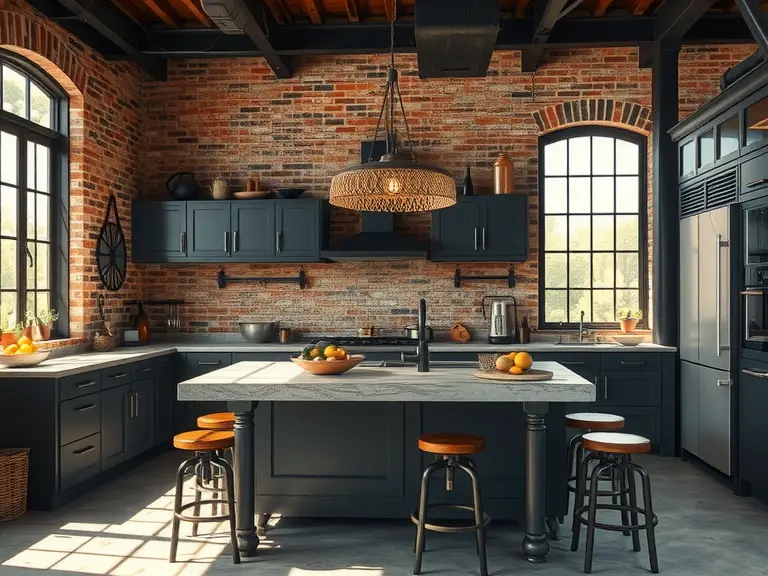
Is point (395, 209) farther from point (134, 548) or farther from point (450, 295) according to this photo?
point (450, 295)

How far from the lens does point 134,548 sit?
159 inches

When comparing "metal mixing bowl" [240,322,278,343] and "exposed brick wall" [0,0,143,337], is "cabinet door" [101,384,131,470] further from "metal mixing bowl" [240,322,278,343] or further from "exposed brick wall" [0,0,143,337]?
"metal mixing bowl" [240,322,278,343]

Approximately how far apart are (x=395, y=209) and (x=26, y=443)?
2.77 metres

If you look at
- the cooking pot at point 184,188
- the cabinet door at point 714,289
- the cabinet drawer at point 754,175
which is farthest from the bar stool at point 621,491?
the cooking pot at point 184,188

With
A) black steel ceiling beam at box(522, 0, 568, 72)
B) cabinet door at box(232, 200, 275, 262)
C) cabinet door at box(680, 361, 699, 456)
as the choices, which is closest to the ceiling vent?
cabinet door at box(232, 200, 275, 262)

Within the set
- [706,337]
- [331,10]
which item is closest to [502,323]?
[706,337]

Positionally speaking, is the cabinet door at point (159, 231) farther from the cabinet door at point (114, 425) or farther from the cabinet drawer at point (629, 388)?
the cabinet drawer at point (629, 388)

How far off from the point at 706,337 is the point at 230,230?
414 centimetres

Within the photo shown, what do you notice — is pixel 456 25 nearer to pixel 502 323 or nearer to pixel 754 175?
pixel 754 175

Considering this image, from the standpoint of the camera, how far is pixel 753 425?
486 centimetres

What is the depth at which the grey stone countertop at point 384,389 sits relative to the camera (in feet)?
12.1

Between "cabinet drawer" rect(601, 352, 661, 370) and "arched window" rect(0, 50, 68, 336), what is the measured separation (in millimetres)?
4542

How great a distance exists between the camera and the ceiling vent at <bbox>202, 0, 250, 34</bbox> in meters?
5.16

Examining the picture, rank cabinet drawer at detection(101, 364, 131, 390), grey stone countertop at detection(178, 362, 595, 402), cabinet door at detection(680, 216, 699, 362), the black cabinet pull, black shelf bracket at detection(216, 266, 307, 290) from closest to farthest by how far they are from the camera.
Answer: grey stone countertop at detection(178, 362, 595, 402), the black cabinet pull, cabinet drawer at detection(101, 364, 131, 390), cabinet door at detection(680, 216, 699, 362), black shelf bracket at detection(216, 266, 307, 290)
